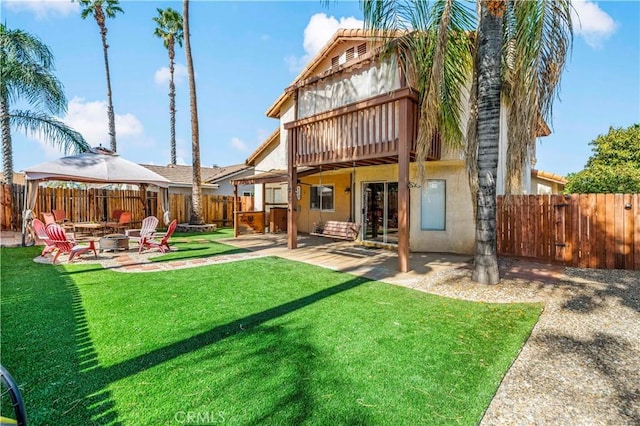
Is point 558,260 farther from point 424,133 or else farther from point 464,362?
point 464,362

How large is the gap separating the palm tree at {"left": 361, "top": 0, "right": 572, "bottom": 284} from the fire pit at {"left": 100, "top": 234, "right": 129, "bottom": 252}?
10.2 m

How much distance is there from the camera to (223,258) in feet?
31.9

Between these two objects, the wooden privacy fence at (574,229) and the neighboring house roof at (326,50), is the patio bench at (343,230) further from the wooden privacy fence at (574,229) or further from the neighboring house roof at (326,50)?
the neighboring house roof at (326,50)

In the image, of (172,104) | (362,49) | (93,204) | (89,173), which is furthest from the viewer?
(172,104)

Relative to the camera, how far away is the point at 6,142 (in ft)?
49.0

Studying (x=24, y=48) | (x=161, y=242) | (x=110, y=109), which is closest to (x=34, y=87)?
(x=24, y=48)

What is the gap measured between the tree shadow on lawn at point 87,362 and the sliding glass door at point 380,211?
7.51m

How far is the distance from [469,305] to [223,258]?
23.4ft

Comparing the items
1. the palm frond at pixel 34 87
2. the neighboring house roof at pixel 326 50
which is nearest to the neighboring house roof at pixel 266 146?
the neighboring house roof at pixel 326 50

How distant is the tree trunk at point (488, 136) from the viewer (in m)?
6.54

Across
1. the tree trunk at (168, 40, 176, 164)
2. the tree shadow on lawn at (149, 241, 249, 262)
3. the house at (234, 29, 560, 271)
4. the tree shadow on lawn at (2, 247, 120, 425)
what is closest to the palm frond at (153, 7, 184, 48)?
the tree trunk at (168, 40, 176, 164)

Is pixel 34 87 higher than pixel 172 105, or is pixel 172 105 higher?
pixel 172 105

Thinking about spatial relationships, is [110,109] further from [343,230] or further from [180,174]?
[343,230]

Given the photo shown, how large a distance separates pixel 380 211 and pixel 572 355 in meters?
9.07
